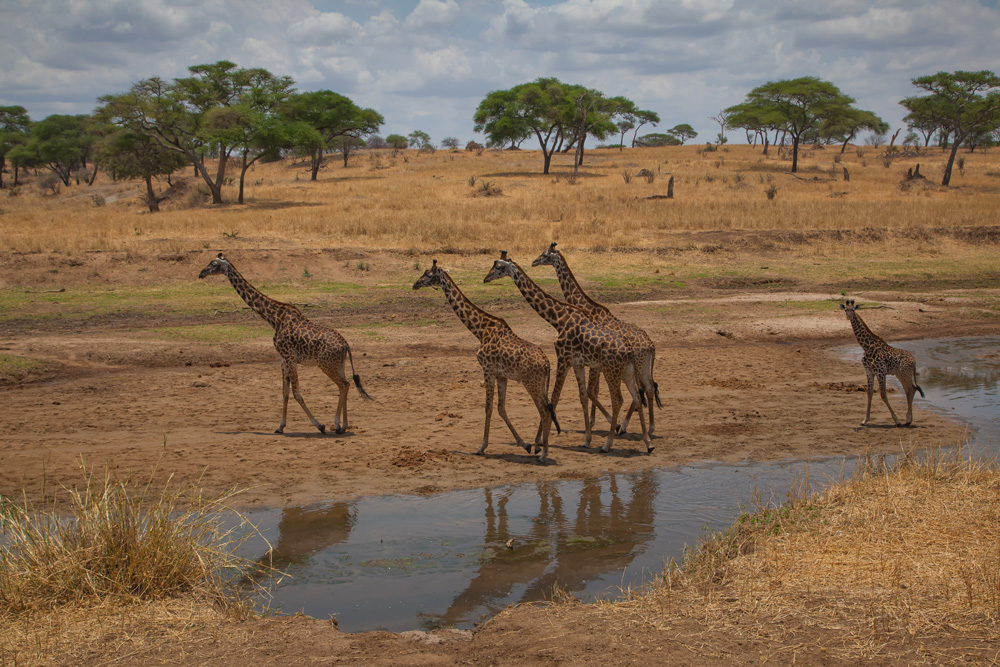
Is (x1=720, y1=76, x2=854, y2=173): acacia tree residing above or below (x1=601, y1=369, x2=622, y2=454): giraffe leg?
above

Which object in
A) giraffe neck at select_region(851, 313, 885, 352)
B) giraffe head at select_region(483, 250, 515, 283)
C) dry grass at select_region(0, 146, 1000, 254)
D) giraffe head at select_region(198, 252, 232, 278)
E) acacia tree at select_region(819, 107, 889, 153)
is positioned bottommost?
giraffe neck at select_region(851, 313, 885, 352)

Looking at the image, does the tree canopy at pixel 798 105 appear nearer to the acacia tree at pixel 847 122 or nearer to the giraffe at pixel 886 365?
the acacia tree at pixel 847 122

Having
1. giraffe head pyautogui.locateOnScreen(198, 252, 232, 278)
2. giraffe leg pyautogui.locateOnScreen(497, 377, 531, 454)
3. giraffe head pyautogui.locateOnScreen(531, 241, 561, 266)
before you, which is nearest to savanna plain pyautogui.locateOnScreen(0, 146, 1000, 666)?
giraffe leg pyautogui.locateOnScreen(497, 377, 531, 454)

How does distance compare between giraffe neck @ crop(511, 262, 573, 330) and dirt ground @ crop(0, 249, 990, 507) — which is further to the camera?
giraffe neck @ crop(511, 262, 573, 330)

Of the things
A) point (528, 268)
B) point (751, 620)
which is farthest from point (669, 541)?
point (528, 268)

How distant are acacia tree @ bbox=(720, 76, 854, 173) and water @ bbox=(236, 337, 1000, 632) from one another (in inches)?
2125

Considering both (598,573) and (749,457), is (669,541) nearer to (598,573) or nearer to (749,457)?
(598,573)

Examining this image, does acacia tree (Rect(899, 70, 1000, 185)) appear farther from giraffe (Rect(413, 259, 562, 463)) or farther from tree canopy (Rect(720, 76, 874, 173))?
giraffe (Rect(413, 259, 562, 463))

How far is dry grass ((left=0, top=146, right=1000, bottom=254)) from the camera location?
1043 inches

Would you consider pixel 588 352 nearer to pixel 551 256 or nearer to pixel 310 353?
pixel 551 256

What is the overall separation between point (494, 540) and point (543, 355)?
8.72ft

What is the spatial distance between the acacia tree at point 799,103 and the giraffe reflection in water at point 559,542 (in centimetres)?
5444

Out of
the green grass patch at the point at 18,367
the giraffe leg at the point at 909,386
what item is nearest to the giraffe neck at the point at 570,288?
the giraffe leg at the point at 909,386

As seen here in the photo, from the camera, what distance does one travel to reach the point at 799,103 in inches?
2420
